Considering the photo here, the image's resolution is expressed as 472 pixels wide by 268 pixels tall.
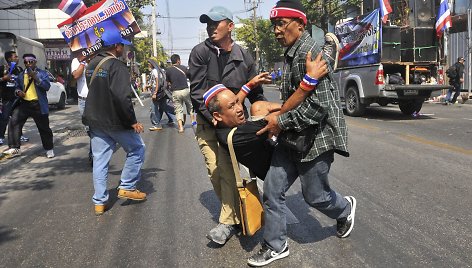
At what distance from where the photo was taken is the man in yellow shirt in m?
6.90

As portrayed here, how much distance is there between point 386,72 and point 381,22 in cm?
150

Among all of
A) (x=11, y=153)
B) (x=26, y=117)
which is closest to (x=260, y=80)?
(x=26, y=117)

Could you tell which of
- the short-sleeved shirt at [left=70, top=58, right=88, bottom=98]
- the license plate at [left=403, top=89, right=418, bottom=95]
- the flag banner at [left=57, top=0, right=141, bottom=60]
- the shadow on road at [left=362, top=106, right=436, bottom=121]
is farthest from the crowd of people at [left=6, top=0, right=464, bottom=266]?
the shadow on road at [left=362, top=106, right=436, bottom=121]

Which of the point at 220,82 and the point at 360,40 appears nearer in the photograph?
the point at 220,82

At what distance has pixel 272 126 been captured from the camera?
2871mm

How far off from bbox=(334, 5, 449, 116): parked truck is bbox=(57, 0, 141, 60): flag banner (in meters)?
6.46

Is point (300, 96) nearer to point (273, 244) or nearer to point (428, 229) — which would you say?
point (273, 244)

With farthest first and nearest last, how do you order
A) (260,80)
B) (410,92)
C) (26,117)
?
1. (410,92)
2. (26,117)
3. (260,80)

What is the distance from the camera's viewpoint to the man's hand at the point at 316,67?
268 centimetres

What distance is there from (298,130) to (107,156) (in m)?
2.46

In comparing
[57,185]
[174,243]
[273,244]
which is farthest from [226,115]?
[57,185]

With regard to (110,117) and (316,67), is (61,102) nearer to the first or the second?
(110,117)

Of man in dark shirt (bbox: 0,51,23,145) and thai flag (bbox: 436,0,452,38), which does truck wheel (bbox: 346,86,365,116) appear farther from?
man in dark shirt (bbox: 0,51,23,145)

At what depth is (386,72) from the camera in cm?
1197
